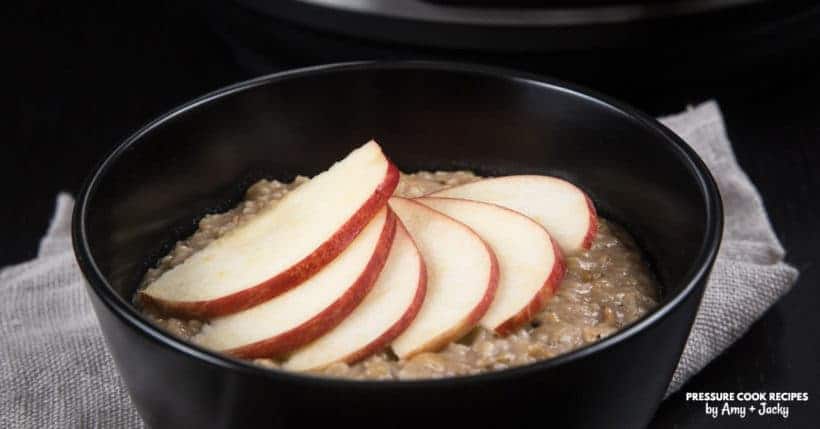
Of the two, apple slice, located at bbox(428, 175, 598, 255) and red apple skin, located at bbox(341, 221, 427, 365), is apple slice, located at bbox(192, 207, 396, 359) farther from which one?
apple slice, located at bbox(428, 175, 598, 255)

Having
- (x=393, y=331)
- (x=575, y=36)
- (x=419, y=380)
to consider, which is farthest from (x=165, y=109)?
(x=419, y=380)

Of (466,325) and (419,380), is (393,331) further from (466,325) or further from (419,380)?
(419,380)

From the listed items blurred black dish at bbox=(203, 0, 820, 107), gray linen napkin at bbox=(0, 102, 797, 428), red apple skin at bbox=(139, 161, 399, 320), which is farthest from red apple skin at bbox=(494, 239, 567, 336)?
blurred black dish at bbox=(203, 0, 820, 107)

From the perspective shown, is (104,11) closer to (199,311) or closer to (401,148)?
(401,148)

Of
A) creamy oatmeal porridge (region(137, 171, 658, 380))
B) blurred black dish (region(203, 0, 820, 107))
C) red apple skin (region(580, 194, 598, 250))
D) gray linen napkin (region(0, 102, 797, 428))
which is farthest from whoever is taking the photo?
blurred black dish (region(203, 0, 820, 107))

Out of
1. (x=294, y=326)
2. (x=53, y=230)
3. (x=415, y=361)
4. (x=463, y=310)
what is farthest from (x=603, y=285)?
(x=53, y=230)

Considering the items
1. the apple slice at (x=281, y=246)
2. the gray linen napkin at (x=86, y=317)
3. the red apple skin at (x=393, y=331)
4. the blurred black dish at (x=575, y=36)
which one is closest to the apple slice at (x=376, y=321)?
the red apple skin at (x=393, y=331)
